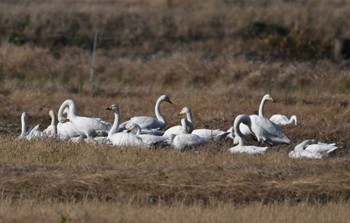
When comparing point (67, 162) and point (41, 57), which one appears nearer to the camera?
point (67, 162)

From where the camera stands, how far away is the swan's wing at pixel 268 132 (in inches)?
702

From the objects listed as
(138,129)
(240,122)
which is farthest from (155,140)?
(240,122)

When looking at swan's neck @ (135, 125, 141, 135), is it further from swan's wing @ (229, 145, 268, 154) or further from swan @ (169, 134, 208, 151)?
swan's wing @ (229, 145, 268, 154)

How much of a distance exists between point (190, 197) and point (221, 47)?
22.9m

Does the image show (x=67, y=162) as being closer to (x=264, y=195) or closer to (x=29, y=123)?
(x=264, y=195)

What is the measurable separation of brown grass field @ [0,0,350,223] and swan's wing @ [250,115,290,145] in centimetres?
20

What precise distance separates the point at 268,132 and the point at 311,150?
1.76 metres

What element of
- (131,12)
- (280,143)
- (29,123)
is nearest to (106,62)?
(131,12)

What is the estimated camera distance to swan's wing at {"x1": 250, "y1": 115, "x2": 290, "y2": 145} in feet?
58.5

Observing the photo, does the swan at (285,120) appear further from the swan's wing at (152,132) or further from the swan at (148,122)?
the swan's wing at (152,132)

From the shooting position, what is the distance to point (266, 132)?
17938 mm

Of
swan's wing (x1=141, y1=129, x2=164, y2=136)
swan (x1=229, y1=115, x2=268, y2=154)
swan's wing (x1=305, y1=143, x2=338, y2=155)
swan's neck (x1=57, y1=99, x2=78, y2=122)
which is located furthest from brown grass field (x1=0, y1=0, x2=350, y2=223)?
swan's wing (x1=141, y1=129, x2=164, y2=136)

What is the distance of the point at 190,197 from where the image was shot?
12492 mm

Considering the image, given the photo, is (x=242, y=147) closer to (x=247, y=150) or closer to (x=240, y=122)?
(x=247, y=150)
